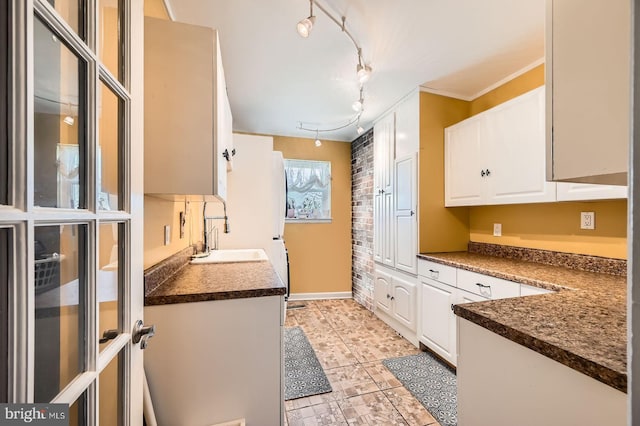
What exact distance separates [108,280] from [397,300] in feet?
8.77

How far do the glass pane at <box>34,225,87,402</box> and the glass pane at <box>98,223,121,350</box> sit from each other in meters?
0.06

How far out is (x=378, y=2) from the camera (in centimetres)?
155

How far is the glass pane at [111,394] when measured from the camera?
2.01ft

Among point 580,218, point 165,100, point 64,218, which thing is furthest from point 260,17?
point 580,218

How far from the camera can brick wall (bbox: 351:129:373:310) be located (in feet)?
12.1

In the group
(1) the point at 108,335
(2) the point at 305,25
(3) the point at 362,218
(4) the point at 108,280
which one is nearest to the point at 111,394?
(1) the point at 108,335

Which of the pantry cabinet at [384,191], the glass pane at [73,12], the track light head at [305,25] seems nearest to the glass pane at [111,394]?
the glass pane at [73,12]

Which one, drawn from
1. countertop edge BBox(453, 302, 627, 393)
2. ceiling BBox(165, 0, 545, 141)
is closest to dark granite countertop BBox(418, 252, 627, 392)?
countertop edge BBox(453, 302, 627, 393)

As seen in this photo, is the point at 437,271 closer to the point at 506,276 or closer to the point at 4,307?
the point at 506,276

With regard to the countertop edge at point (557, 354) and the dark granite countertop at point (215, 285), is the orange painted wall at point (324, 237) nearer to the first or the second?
the dark granite countertop at point (215, 285)

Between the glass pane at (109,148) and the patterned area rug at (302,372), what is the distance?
1763 mm

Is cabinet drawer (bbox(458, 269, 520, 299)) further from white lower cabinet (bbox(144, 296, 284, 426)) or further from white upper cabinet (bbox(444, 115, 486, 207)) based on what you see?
white lower cabinet (bbox(144, 296, 284, 426))

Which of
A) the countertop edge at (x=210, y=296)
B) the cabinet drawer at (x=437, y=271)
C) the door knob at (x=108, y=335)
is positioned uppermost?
the door knob at (x=108, y=335)

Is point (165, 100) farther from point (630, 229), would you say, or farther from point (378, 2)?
point (630, 229)
